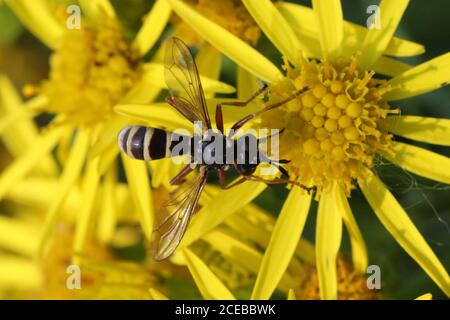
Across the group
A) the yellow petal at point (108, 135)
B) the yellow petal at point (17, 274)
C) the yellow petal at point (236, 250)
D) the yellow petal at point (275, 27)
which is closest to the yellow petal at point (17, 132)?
the yellow petal at point (17, 274)

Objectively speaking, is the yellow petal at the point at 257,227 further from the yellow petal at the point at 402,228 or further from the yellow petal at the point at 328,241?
the yellow petal at the point at 402,228

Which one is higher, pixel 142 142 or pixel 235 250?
pixel 142 142

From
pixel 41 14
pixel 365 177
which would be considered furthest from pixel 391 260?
pixel 41 14

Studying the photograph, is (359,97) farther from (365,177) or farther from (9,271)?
(9,271)

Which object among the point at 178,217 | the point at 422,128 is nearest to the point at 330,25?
the point at 422,128

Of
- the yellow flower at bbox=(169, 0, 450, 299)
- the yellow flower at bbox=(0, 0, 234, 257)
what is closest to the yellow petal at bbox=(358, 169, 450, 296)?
the yellow flower at bbox=(169, 0, 450, 299)

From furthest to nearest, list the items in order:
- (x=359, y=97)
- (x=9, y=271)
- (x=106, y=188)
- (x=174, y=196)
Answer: (x=9, y=271) < (x=106, y=188) < (x=174, y=196) < (x=359, y=97)

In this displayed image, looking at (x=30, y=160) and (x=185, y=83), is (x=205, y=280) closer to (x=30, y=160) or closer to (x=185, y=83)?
(x=185, y=83)
